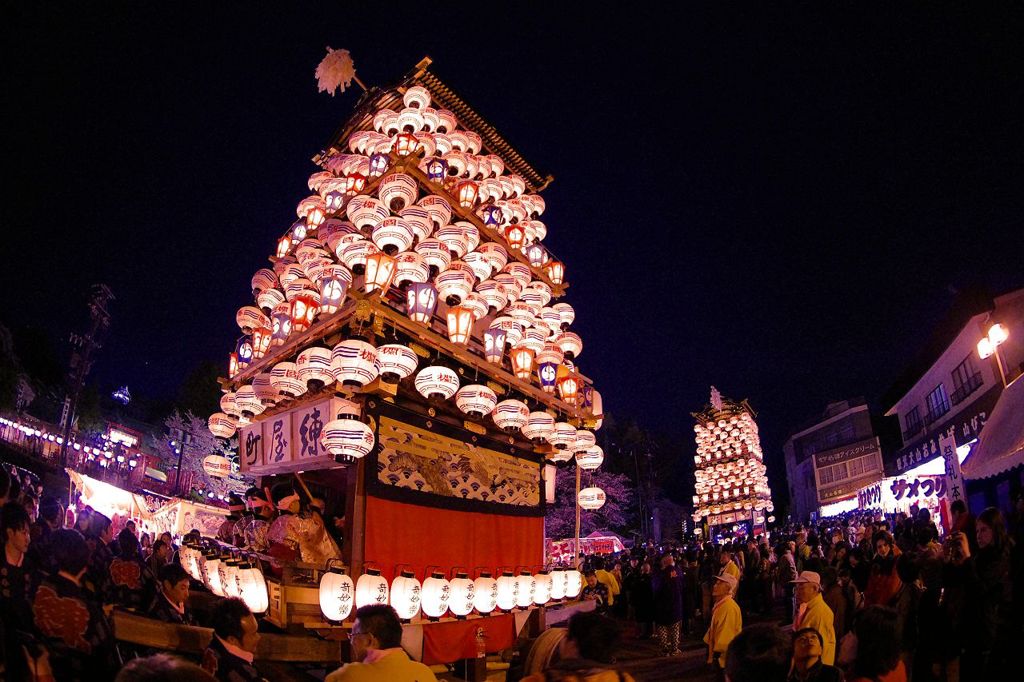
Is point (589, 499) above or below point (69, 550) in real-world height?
above

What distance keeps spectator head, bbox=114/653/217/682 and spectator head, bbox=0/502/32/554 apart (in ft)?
8.21

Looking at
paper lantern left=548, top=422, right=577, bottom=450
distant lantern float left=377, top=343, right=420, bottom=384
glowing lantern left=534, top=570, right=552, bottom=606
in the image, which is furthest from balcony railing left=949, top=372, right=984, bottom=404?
distant lantern float left=377, top=343, right=420, bottom=384

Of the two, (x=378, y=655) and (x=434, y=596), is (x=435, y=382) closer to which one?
(x=434, y=596)

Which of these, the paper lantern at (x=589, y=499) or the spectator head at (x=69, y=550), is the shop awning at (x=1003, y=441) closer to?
the paper lantern at (x=589, y=499)

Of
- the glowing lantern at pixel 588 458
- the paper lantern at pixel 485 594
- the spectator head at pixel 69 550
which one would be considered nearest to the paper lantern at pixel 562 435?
the glowing lantern at pixel 588 458

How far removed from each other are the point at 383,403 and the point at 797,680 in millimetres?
7002

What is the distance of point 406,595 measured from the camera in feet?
27.8

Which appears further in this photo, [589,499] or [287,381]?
[589,499]

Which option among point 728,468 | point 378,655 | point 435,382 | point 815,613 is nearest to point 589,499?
point 435,382

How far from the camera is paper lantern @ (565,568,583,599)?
13328mm

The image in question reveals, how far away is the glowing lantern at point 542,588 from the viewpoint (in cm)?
1183

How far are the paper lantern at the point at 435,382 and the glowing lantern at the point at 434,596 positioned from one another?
2789 millimetres

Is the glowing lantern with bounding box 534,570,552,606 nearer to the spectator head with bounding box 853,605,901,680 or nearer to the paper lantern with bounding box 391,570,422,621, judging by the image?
the paper lantern with bounding box 391,570,422,621

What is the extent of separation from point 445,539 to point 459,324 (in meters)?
3.81
